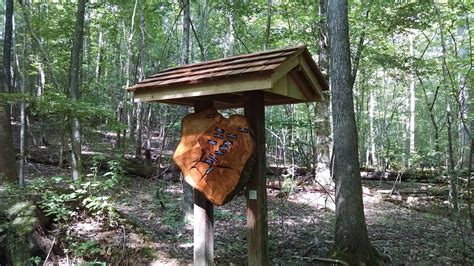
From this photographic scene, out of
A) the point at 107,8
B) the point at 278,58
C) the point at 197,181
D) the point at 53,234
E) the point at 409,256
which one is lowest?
the point at 409,256

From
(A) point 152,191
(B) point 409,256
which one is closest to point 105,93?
(A) point 152,191

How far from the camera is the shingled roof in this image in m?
2.91

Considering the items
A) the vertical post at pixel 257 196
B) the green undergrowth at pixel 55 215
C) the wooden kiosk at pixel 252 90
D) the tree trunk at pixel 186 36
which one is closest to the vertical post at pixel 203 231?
the wooden kiosk at pixel 252 90

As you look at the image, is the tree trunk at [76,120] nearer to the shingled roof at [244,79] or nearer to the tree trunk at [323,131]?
the shingled roof at [244,79]

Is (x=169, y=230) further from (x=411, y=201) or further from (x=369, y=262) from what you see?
(x=411, y=201)

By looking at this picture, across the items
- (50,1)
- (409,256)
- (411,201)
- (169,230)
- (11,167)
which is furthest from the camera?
(50,1)

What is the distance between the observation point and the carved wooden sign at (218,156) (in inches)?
123

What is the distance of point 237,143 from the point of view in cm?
317

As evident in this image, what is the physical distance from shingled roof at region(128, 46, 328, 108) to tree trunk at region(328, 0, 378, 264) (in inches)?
70.5

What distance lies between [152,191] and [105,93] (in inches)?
386

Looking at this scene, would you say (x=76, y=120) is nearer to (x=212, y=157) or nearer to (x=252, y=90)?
(x=212, y=157)

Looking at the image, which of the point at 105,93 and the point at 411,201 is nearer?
the point at 411,201

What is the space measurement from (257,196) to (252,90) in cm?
100

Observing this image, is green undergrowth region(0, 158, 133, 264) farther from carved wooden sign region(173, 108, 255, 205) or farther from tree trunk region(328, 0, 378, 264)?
tree trunk region(328, 0, 378, 264)
